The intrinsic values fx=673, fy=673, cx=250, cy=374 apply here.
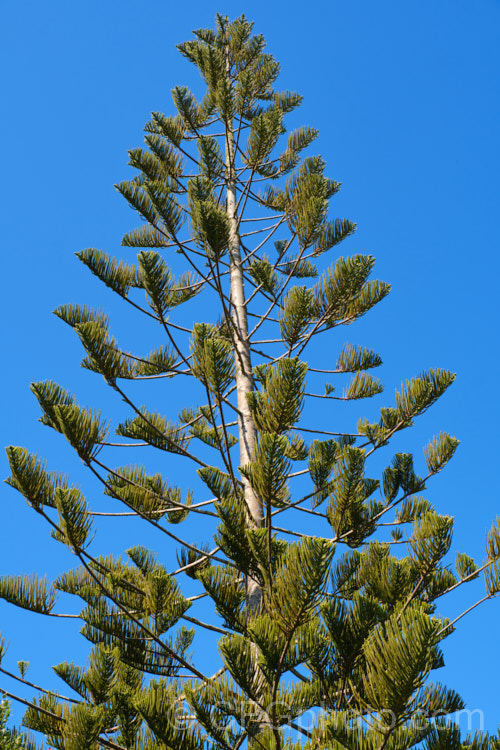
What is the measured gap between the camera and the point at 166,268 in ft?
14.1

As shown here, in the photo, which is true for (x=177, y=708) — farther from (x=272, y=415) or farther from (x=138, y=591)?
(x=272, y=415)

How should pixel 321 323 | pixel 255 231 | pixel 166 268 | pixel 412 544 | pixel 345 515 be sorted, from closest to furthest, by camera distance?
pixel 412 544 → pixel 345 515 → pixel 166 268 → pixel 321 323 → pixel 255 231

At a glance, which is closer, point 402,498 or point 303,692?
point 303,692

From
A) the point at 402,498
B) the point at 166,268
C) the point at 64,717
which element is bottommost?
the point at 64,717

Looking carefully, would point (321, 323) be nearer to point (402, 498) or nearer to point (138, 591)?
point (402, 498)

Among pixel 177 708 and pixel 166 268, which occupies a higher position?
pixel 166 268

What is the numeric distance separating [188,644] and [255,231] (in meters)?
3.69

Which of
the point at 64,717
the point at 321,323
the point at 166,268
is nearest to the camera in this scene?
the point at 64,717

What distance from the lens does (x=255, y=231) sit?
6.09 meters

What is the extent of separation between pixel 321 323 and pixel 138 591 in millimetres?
2110

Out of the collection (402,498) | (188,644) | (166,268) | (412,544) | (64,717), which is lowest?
(64,717)

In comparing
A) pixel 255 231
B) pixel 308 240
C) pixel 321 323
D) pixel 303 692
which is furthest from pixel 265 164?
pixel 303 692

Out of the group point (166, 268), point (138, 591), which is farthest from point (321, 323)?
point (138, 591)

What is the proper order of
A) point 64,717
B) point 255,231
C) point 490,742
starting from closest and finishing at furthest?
point 490,742, point 64,717, point 255,231
